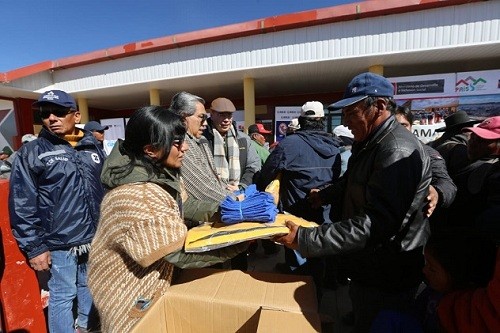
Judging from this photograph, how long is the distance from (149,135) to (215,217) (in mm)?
554

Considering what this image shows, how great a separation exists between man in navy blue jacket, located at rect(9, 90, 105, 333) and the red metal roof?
6.18 metres

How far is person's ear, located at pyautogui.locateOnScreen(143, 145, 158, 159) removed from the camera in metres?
1.21

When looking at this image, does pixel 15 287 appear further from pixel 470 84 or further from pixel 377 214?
pixel 470 84

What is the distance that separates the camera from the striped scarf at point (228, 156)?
2459 mm

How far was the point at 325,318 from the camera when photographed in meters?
0.98

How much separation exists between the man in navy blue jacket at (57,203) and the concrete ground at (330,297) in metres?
1.83

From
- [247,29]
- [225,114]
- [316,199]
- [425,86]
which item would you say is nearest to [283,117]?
[247,29]

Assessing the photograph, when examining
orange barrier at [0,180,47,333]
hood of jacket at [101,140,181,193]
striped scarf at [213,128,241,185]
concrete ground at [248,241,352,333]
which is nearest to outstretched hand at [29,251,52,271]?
orange barrier at [0,180,47,333]

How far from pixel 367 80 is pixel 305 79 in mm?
7991

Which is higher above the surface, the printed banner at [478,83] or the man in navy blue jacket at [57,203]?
the printed banner at [478,83]

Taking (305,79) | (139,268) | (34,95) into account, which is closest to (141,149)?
(139,268)

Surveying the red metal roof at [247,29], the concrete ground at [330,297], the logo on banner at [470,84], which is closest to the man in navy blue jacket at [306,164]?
the concrete ground at [330,297]

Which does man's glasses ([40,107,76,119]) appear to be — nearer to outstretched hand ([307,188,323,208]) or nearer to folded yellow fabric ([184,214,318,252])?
folded yellow fabric ([184,214,318,252])

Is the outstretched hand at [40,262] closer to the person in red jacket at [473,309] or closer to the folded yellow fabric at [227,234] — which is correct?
the folded yellow fabric at [227,234]
